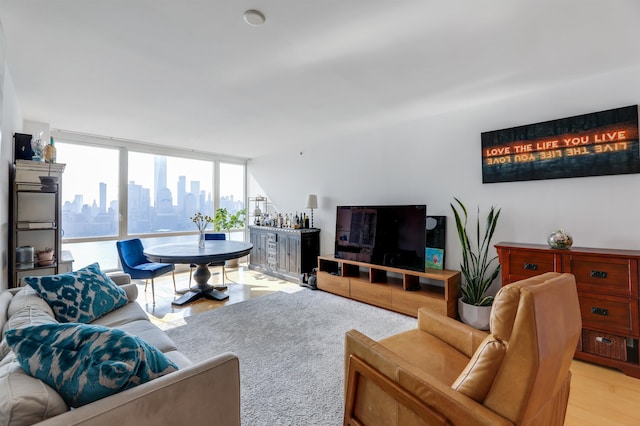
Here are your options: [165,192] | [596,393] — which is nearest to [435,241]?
[596,393]

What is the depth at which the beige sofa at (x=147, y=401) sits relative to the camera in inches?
34.4

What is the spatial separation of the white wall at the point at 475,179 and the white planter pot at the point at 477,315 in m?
0.65

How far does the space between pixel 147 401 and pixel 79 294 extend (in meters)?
1.57

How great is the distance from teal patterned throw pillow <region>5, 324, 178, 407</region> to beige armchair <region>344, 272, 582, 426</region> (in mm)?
1030

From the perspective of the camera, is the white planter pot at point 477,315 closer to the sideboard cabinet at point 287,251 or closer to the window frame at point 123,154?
the sideboard cabinet at point 287,251

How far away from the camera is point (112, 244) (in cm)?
492

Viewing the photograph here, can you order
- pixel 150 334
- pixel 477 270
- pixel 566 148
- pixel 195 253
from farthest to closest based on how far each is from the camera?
pixel 195 253
pixel 477 270
pixel 566 148
pixel 150 334

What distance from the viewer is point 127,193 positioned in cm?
505

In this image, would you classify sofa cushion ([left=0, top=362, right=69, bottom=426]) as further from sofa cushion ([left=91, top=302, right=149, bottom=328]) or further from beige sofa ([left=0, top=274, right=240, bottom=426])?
sofa cushion ([left=91, top=302, right=149, bottom=328])

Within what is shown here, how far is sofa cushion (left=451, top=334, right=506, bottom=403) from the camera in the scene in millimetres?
1054

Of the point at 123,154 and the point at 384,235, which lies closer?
the point at 384,235

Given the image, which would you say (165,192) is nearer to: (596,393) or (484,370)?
(484,370)

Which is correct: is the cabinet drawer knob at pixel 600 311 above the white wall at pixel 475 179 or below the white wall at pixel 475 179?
below

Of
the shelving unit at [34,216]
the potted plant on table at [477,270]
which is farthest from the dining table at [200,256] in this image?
the potted plant on table at [477,270]
